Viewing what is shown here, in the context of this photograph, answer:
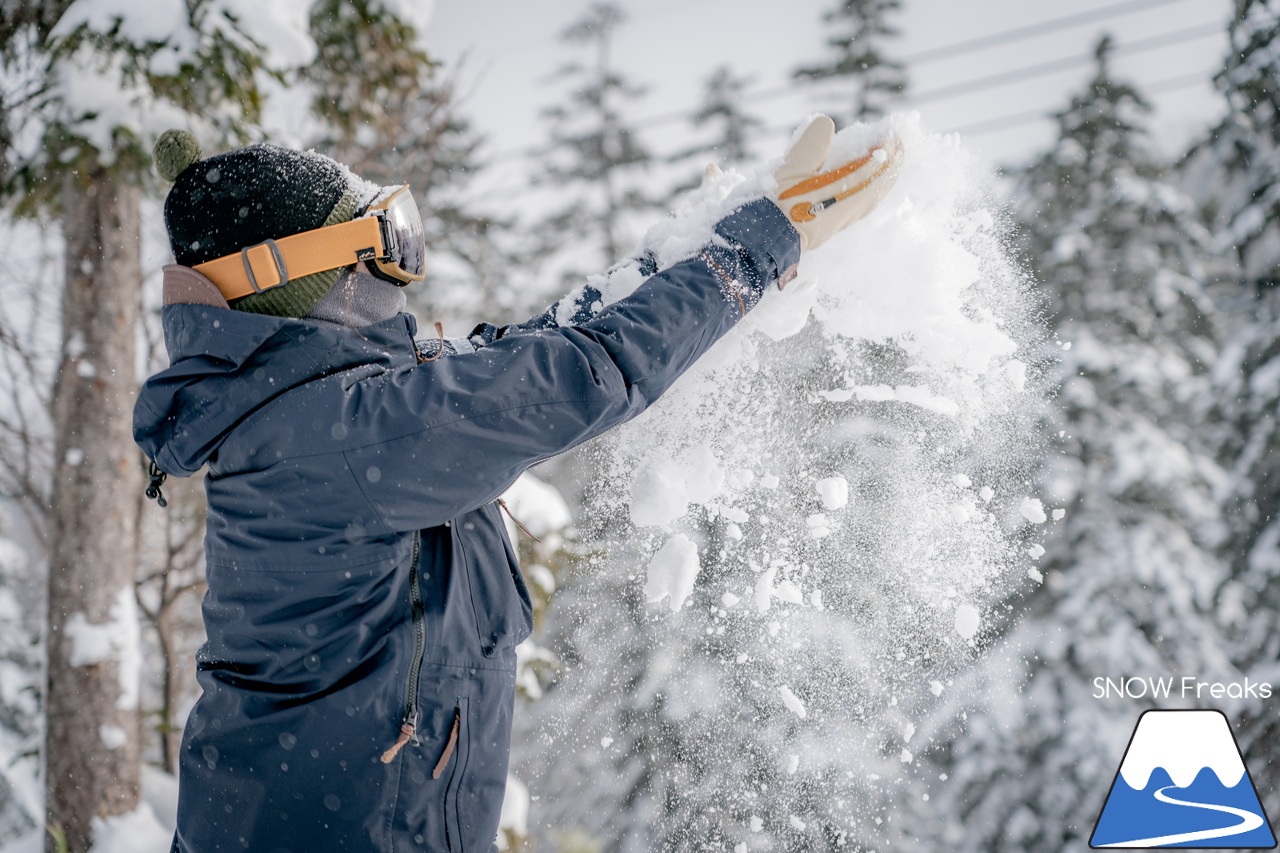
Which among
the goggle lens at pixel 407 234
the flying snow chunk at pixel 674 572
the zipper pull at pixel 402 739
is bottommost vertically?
the zipper pull at pixel 402 739

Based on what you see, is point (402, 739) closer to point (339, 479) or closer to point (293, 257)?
point (339, 479)

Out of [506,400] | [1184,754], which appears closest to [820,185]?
[506,400]

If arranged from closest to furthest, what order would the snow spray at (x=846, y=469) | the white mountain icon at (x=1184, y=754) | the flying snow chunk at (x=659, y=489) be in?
the snow spray at (x=846, y=469) < the flying snow chunk at (x=659, y=489) < the white mountain icon at (x=1184, y=754)

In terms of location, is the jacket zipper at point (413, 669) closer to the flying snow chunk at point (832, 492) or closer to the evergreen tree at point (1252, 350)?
the flying snow chunk at point (832, 492)

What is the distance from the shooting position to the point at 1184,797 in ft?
14.2

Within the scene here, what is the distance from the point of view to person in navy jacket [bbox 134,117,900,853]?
1.17 m

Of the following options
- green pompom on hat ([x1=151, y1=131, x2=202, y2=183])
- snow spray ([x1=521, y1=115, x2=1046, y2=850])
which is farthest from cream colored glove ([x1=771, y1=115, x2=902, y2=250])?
green pompom on hat ([x1=151, y1=131, x2=202, y2=183])

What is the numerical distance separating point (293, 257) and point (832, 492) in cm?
180

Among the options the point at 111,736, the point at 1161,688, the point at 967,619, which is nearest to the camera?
the point at 967,619

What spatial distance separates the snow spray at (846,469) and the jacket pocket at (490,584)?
0.73 m

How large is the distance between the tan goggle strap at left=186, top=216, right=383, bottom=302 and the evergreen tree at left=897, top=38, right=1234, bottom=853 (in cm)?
738

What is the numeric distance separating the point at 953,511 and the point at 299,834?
2.07m

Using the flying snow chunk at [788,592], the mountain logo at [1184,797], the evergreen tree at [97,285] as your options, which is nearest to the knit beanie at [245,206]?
the flying snow chunk at [788,592]

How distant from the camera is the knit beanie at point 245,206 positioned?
4.19 feet
